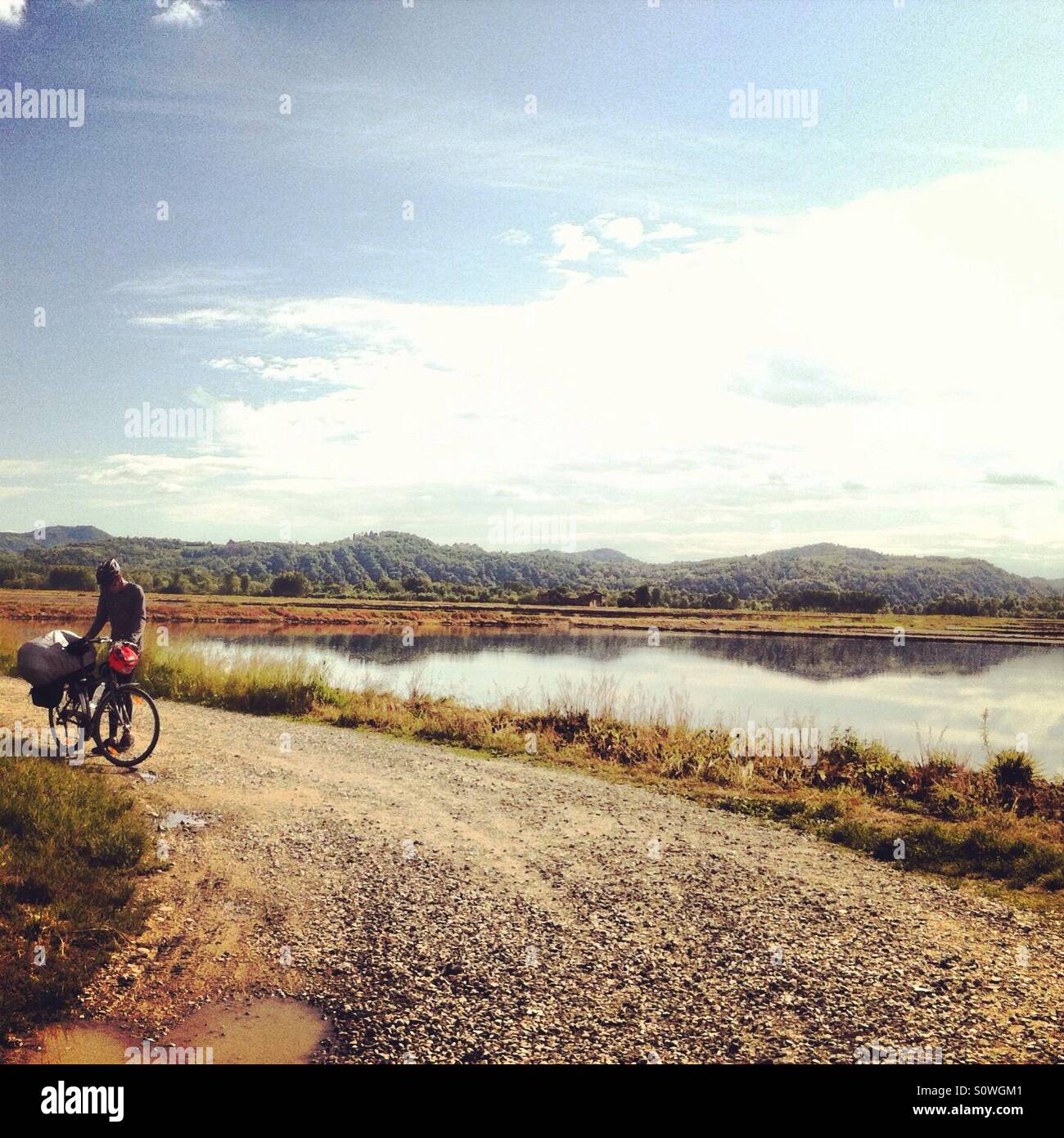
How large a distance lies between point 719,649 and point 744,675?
15.0 meters

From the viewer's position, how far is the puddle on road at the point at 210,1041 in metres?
5.52

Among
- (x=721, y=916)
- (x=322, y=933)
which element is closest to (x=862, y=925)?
(x=721, y=916)

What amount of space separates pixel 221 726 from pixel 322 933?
10.7 m

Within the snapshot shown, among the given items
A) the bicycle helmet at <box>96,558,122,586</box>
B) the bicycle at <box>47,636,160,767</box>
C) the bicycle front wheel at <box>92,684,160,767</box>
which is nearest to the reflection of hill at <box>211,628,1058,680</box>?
the bicycle front wheel at <box>92,684,160,767</box>

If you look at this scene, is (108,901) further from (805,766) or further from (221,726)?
(805,766)

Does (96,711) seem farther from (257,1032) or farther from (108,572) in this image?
(257,1032)

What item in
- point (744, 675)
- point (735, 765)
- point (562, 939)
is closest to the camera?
point (562, 939)

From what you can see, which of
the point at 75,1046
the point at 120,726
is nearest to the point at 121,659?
the point at 120,726

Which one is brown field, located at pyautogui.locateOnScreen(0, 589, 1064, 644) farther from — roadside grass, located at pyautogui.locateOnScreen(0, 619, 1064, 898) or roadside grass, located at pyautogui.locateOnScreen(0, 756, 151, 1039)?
roadside grass, located at pyautogui.locateOnScreen(0, 756, 151, 1039)

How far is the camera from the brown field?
61.8 meters

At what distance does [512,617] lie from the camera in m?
Result: 78.9

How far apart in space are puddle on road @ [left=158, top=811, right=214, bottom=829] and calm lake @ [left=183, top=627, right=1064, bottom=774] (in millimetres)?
11742

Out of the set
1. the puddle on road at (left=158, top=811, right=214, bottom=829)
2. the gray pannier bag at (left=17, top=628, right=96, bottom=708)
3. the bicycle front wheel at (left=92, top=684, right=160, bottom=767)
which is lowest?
the puddle on road at (left=158, top=811, right=214, bottom=829)
